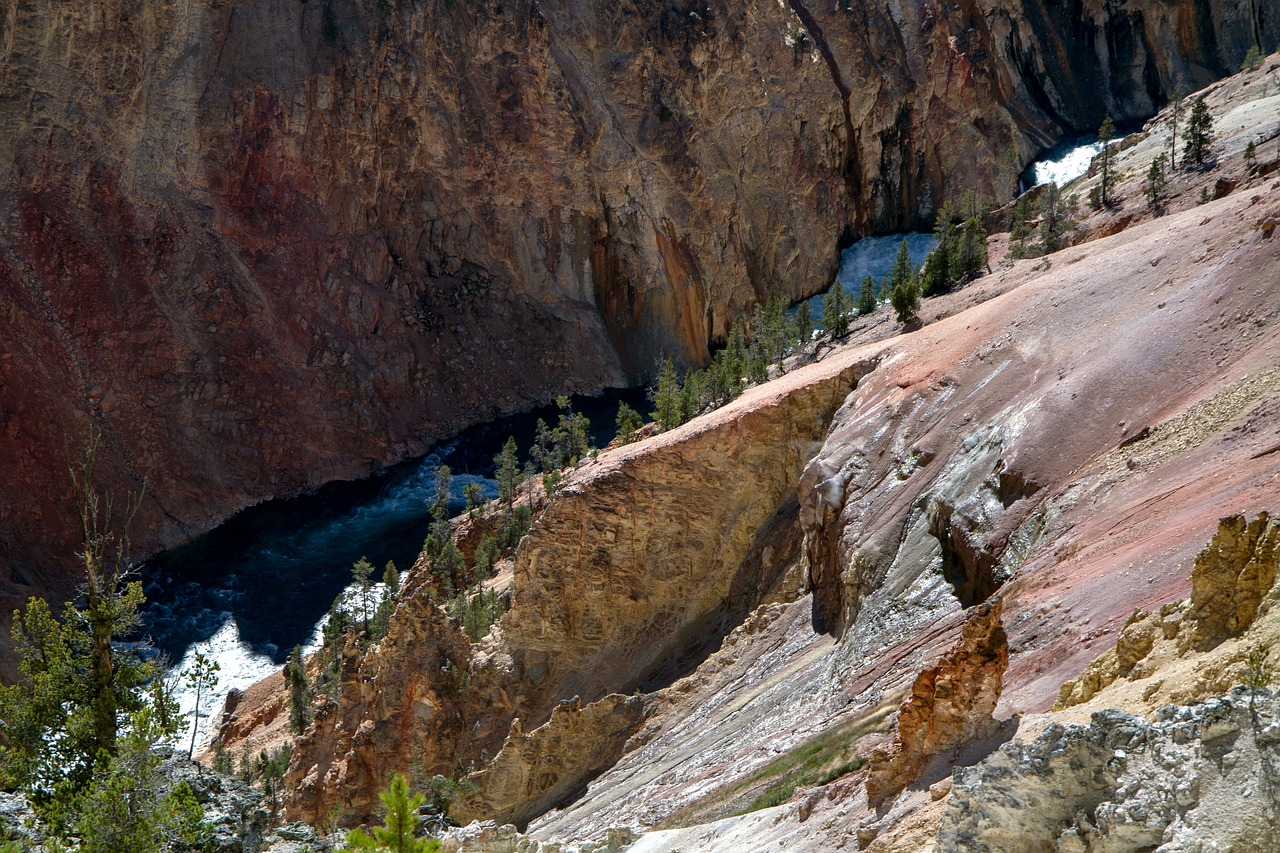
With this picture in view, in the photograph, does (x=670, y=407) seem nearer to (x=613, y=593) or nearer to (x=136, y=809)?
(x=613, y=593)

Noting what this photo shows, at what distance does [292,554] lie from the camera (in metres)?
68.9

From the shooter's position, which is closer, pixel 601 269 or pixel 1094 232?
pixel 1094 232

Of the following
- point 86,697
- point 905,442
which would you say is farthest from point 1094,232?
point 86,697

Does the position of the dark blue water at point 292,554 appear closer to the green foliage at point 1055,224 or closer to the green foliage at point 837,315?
the green foliage at point 837,315

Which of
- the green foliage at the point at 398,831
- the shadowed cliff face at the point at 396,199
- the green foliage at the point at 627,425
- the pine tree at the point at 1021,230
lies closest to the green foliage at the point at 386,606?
the green foliage at the point at 627,425

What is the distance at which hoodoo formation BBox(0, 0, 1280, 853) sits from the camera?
17.3 m

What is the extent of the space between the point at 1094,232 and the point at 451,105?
150ft

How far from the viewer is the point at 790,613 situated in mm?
34031

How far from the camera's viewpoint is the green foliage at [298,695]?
4888 cm

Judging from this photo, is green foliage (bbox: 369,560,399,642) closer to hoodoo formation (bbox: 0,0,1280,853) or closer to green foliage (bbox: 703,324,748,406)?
hoodoo formation (bbox: 0,0,1280,853)

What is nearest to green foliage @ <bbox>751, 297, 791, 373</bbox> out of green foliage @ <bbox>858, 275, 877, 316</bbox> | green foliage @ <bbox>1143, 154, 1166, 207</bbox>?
green foliage @ <bbox>858, 275, 877, 316</bbox>

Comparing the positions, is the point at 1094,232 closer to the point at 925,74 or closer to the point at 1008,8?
the point at 925,74

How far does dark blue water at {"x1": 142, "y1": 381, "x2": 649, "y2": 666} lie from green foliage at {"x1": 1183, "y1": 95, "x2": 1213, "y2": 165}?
36.9 metres

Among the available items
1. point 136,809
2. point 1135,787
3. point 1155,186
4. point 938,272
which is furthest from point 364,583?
point 1135,787
